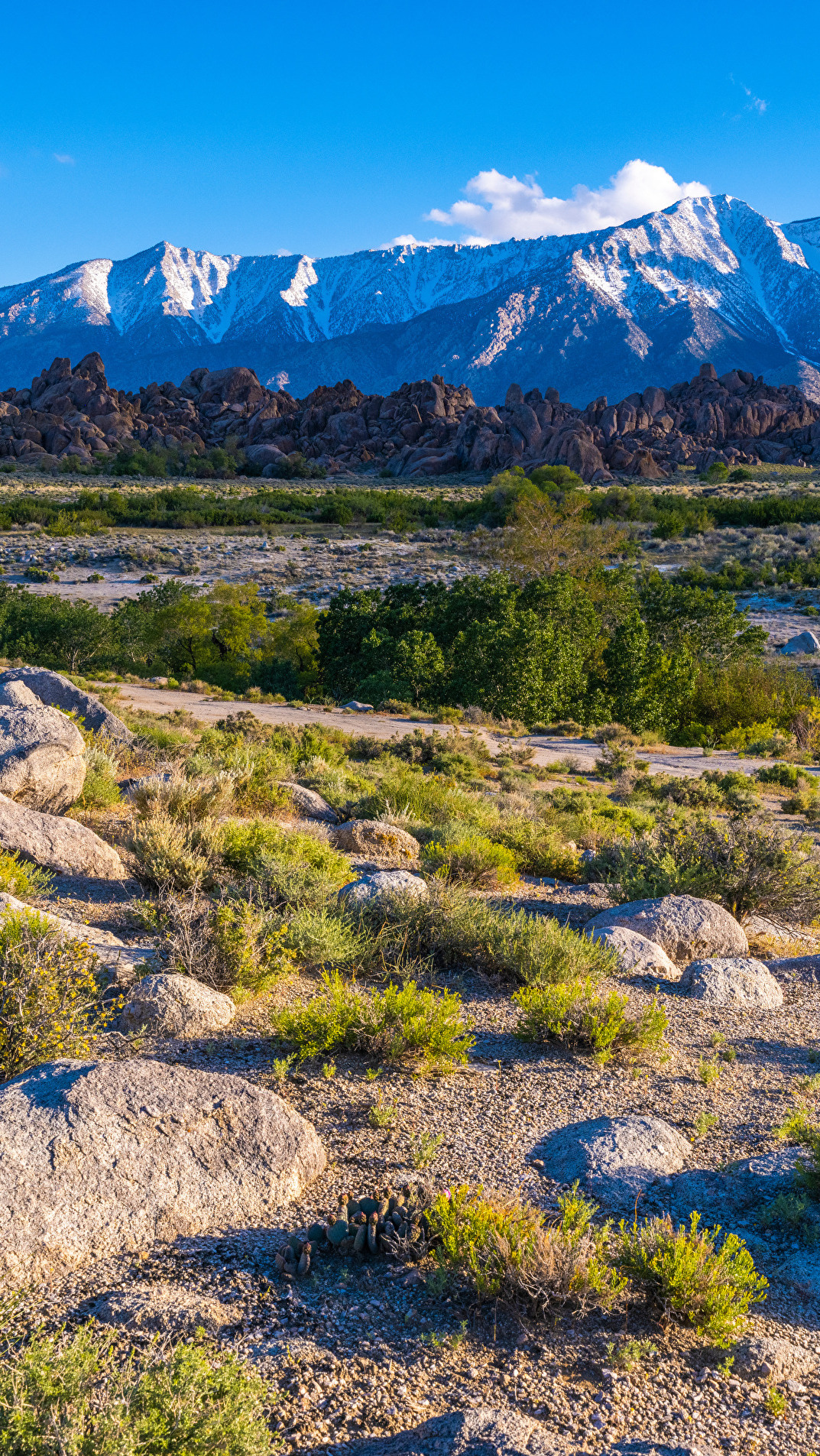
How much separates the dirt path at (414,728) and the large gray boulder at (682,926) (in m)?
10.4

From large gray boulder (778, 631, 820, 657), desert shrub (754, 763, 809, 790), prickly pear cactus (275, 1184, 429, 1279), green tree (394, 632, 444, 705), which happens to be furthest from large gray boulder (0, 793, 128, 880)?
large gray boulder (778, 631, 820, 657)

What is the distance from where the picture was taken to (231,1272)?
3.13 meters

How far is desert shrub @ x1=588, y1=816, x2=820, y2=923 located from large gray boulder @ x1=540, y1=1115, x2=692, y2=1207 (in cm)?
395

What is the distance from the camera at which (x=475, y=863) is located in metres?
8.21

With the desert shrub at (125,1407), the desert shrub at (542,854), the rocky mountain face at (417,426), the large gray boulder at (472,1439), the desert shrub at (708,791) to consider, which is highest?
the rocky mountain face at (417,426)

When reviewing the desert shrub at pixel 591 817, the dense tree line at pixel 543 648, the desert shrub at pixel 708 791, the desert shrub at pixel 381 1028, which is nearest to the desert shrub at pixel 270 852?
the desert shrub at pixel 381 1028

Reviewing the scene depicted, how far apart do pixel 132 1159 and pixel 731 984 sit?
4.53 metres

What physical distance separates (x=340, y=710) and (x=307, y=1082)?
18.0 meters

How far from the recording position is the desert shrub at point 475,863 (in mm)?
8164

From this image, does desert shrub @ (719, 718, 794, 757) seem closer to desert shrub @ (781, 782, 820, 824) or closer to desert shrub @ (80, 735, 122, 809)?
desert shrub @ (781, 782, 820, 824)

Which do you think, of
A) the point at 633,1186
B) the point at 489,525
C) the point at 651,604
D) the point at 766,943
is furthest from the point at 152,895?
the point at 489,525

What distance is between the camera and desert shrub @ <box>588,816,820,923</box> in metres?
8.02

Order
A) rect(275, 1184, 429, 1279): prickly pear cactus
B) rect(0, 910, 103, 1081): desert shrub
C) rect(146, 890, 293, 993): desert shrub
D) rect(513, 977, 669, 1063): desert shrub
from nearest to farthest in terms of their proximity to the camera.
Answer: rect(275, 1184, 429, 1279): prickly pear cactus → rect(0, 910, 103, 1081): desert shrub → rect(513, 977, 669, 1063): desert shrub → rect(146, 890, 293, 993): desert shrub

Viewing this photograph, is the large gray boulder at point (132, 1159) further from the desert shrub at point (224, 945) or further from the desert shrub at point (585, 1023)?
the desert shrub at point (585, 1023)
